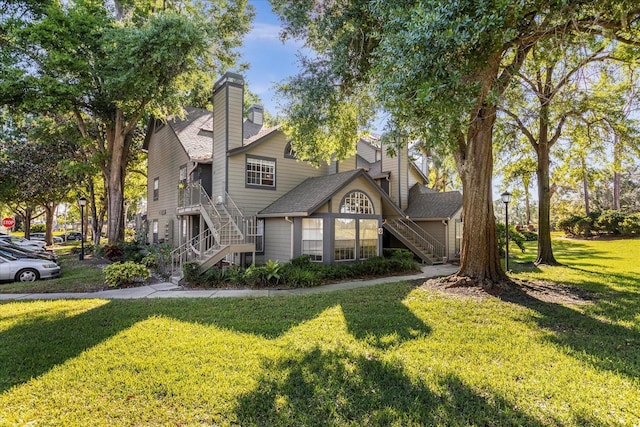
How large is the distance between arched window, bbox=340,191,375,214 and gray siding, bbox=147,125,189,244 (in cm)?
830

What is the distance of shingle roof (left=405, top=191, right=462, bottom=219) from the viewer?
54.0 feet

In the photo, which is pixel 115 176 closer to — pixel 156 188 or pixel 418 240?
pixel 156 188

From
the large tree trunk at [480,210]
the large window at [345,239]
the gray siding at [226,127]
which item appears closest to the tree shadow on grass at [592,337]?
the large tree trunk at [480,210]

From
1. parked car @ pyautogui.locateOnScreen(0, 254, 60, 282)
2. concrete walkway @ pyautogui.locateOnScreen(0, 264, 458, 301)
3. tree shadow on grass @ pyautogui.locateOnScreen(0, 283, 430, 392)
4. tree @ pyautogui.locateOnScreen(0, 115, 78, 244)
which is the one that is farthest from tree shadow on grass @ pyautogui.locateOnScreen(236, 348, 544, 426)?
tree @ pyautogui.locateOnScreen(0, 115, 78, 244)

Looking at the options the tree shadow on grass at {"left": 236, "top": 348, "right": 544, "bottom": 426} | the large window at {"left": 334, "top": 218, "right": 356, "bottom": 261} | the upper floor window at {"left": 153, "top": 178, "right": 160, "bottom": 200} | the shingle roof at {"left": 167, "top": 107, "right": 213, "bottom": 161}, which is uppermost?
the shingle roof at {"left": 167, "top": 107, "right": 213, "bottom": 161}

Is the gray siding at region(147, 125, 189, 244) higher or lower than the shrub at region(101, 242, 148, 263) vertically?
higher

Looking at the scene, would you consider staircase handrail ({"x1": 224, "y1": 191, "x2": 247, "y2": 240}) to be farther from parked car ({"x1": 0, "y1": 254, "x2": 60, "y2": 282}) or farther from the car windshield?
the car windshield

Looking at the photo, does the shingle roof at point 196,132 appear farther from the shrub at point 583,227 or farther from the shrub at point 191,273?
the shrub at point 583,227

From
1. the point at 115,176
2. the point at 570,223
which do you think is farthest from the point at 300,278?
the point at 570,223

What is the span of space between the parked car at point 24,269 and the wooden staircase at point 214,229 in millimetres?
4072

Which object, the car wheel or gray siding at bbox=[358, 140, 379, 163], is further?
gray siding at bbox=[358, 140, 379, 163]

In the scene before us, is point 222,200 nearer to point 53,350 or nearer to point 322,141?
point 322,141

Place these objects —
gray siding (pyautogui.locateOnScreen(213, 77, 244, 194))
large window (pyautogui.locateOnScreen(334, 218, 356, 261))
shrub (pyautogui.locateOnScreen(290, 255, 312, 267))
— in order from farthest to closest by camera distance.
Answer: gray siding (pyautogui.locateOnScreen(213, 77, 244, 194)) < large window (pyautogui.locateOnScreen(334, 218, 356, 261)) < shrub (pyautogui.locateOnScreen(290, 255, 312, 267))

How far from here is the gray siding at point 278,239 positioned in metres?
12.9
